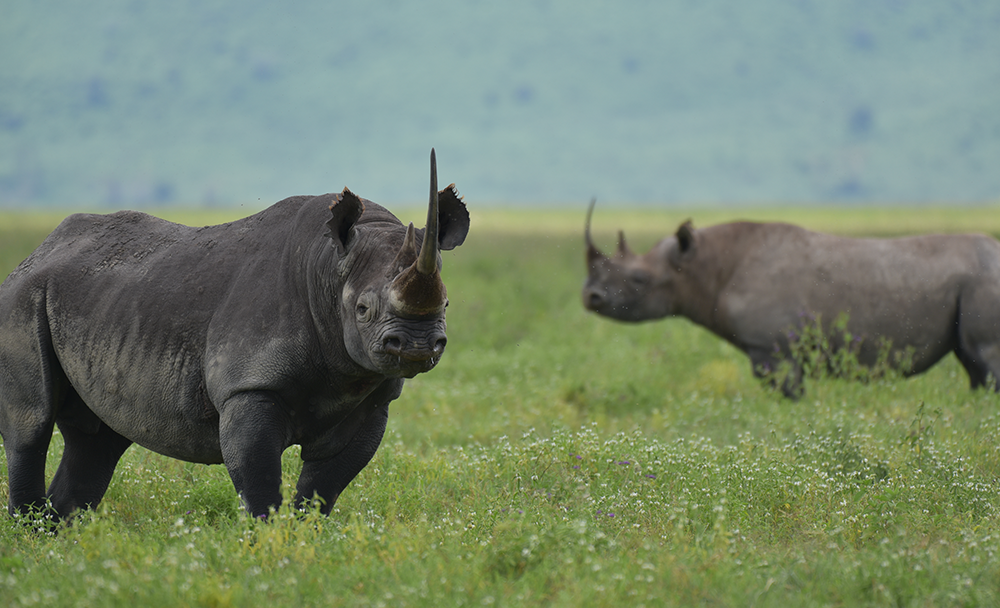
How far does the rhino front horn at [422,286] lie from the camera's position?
13.1 feet

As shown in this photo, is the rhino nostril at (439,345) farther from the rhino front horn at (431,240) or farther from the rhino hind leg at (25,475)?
the rhino hind leg at (25,475)

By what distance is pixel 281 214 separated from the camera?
4.91 meters

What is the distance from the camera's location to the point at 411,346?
4.06 m

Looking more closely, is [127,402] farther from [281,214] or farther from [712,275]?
[712,275]

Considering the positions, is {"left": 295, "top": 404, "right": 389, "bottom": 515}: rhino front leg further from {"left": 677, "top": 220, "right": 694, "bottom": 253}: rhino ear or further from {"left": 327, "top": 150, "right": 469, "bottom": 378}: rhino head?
A: {"left": 677, "top": 220, "right": 694, "bottom": 253}: rhino ear

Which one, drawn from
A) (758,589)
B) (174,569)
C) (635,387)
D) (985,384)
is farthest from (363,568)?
(985,384)

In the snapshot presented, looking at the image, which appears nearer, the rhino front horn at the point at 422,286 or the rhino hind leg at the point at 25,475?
the rhino front horn at the point at 422,286

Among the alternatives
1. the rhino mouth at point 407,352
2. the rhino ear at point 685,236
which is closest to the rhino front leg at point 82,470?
the rhino mouth at point 407,352

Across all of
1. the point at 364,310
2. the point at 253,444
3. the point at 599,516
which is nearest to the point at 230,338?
the point at 253,444

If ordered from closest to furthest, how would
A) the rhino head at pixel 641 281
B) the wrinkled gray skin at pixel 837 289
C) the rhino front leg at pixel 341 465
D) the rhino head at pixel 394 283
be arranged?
the rhino head at pixel 394 283, the rhino front leg at pixel 341 465, the wrinkled gray skin at pixel 837 289, the rhino head at pixel 641 281

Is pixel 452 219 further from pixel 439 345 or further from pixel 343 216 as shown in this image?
pixel 439 345

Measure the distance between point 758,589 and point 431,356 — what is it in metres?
1.52

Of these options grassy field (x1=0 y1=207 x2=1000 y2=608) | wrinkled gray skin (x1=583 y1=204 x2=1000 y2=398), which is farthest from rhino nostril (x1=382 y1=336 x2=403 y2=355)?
wrinkled gray skin (x1=583 y1=204 x2=1000 y2=398)

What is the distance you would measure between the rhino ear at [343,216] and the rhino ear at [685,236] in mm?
6318
